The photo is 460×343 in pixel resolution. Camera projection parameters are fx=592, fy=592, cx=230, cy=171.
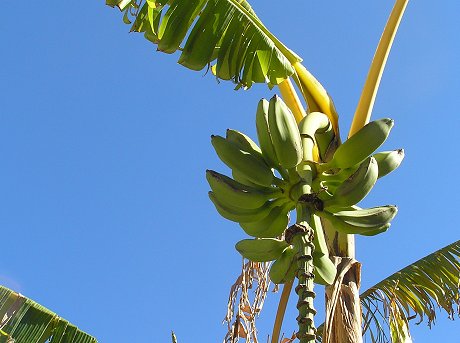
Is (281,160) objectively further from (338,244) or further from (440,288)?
(440,288)

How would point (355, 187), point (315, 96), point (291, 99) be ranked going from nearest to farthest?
point (355, 187), point (315, 96), point (291, 99)

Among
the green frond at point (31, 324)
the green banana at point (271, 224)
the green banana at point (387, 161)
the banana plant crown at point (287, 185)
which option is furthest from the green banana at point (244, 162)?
the green frond at point (31, 324)

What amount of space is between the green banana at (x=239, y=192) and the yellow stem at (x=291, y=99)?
3.16 ft

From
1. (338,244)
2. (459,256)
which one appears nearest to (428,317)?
(459,256)

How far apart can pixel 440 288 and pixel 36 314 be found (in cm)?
199

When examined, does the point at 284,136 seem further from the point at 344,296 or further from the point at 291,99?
the point at 291,99

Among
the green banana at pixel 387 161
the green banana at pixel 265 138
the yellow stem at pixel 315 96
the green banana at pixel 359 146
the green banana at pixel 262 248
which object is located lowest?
the green banana at pixel 262 248

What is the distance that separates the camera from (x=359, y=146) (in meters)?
1.73

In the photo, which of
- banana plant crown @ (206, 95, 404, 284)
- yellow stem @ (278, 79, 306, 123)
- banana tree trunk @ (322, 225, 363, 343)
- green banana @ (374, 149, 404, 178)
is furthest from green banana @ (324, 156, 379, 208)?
yellow stem @ (278, 79, 306, 123)

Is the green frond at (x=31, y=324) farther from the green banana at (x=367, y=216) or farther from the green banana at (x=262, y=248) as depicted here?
the green banana at (x=367, y=216)

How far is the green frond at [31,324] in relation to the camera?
7.36ft

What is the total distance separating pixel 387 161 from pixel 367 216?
261 mm

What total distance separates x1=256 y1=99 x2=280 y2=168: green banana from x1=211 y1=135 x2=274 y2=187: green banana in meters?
0.02

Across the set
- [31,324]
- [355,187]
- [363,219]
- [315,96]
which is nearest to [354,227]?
[363,219]
